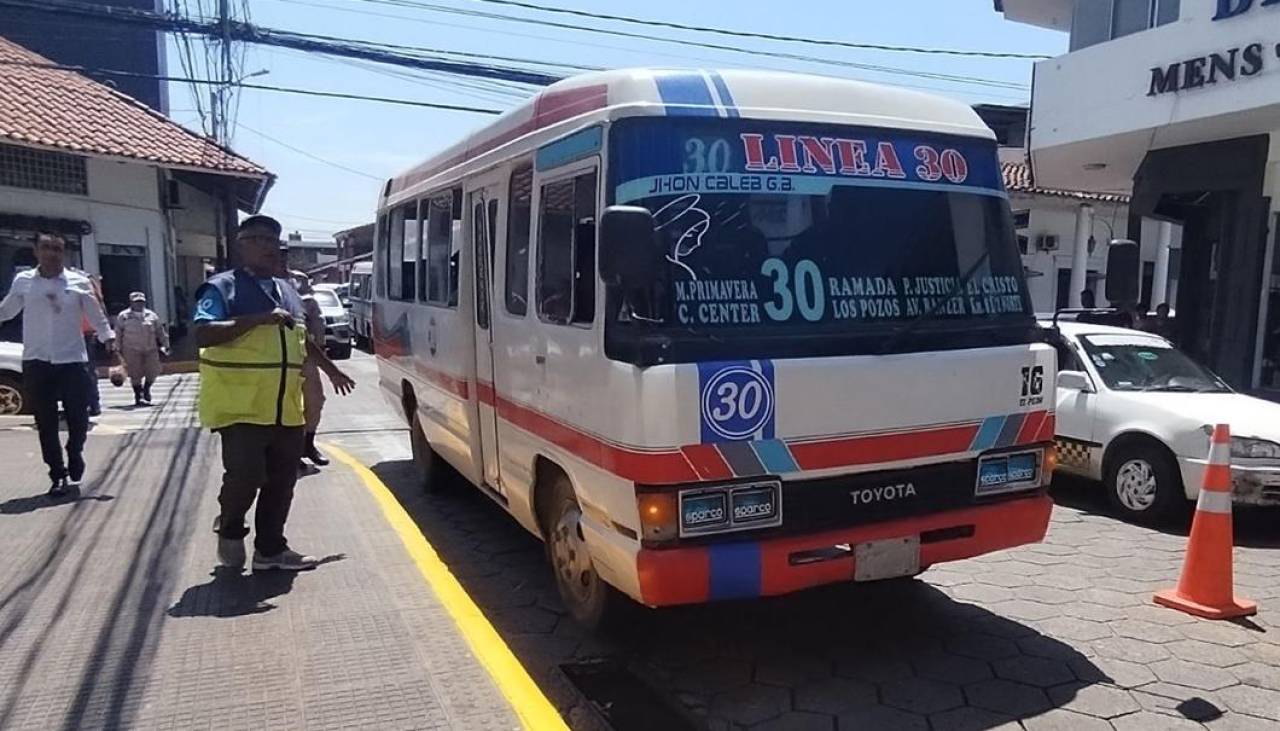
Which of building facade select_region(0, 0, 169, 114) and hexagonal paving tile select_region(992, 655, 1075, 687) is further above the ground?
building facade select_region(0, 0, 169, 114)

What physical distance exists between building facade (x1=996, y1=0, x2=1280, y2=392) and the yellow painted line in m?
10.1

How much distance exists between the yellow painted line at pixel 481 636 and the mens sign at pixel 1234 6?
1054 centimetres

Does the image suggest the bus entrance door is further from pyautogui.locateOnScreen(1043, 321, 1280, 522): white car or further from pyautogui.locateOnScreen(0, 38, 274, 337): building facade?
pyautogui.locateOnScreen(0, 38, 274, 337): building facade

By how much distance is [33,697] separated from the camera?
11.4 feet

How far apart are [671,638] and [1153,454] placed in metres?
4.22

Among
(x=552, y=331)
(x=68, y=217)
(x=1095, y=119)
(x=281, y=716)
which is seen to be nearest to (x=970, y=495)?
(x=552, y=331)

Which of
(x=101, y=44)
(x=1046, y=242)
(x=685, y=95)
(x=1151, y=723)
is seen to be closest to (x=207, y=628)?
(x=685, y=95)

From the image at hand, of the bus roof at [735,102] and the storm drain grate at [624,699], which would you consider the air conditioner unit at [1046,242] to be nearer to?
the bus roof at [735,102]

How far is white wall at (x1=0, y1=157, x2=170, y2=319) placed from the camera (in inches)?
645

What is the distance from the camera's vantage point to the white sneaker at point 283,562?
4961 mm

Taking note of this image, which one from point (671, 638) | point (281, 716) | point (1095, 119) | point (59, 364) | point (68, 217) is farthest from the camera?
point (68, 217)

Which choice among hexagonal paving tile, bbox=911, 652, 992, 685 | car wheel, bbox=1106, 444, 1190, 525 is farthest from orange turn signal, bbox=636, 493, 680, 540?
car wheel, bbox=1106, 444, 1190, 525

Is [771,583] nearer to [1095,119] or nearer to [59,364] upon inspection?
[59,364]

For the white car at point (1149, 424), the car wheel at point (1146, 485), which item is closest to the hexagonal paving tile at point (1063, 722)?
the white car at point (1149, 424)
